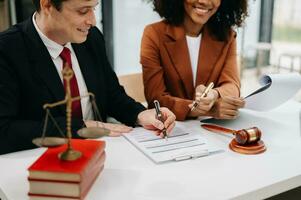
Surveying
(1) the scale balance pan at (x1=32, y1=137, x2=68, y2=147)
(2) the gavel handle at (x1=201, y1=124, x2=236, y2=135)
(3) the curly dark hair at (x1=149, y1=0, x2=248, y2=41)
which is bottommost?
(2) the gavel handle at (x1=201, y1=124, x2=236, y2=135)

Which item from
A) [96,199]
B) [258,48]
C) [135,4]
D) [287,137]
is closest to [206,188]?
[96,199]

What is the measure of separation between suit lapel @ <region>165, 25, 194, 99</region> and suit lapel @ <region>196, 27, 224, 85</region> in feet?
0.20

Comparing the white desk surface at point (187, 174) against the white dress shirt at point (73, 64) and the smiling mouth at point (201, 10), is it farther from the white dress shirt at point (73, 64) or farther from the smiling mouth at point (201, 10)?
the smiling mouth at point (201, 10)

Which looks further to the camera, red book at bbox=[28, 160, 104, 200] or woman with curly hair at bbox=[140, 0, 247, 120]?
woman with curly hair at bbox=[140, 0, 247, 120]

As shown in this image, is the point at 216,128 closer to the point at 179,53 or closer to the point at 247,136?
the point at 247,136

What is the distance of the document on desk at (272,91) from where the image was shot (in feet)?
5.57

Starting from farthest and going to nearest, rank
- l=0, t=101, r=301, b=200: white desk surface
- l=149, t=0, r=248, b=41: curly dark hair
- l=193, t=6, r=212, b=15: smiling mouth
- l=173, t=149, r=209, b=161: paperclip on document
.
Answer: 1. l=149, t=0, r=248, b=41: curly dark hair
2. l=193, t=6, r=212, b=15: smiling mouth
3. l=173, t=149, r=209, b=161: paperclip on document
4. l=0, t=101, r=301, b=200: white desk surface

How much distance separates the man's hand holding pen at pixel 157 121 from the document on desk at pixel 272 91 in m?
0.40

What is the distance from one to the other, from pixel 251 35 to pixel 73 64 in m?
4.57

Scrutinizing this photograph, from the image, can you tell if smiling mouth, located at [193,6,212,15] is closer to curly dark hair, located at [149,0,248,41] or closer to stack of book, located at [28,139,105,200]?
curly dark hair, located at [149,0,248,41]

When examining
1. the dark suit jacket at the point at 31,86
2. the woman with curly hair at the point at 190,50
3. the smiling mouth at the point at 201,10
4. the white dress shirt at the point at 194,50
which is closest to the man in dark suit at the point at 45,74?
the dark suit jacket at the point at 31,86

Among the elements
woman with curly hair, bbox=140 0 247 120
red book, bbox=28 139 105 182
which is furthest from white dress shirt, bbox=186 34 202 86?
red book, bbox=28 139 105 182

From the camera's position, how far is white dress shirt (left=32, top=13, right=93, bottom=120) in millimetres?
1551

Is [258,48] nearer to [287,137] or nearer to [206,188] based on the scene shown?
[287,137]
